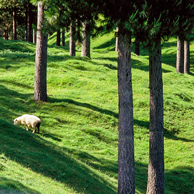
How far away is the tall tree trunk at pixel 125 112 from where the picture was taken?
32.9 feet

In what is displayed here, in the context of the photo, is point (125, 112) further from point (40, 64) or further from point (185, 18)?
point (40, 64)

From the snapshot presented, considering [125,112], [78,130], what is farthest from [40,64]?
[125,112]

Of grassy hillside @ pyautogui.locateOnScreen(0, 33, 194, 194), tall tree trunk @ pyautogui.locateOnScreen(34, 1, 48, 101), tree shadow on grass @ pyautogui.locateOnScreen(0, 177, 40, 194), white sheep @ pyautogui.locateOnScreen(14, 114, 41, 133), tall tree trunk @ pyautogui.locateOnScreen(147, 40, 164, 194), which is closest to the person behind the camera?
tree shadow on grass @ pyautogui.locateOnScreen(0, 177, 40, 194)

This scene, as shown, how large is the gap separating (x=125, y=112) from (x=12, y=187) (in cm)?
419

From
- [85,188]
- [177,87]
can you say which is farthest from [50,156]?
[177,87]

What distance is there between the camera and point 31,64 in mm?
26312

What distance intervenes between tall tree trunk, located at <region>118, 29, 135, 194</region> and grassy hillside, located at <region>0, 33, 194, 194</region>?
1479 mm

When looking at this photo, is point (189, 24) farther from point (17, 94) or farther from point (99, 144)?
point (17, 94)

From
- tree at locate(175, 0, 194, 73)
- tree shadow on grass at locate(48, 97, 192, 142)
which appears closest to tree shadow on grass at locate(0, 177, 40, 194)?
tree at locate(175, 0, 194, 73)

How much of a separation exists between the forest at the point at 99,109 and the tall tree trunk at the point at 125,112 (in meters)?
0.03

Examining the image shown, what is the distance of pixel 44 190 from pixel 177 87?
65.1 ft

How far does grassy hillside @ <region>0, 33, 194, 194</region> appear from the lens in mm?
10984

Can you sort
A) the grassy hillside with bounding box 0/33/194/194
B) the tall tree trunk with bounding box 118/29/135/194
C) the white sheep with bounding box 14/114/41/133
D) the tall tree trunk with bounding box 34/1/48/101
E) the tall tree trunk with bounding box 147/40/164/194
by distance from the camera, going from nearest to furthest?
the tall tree trunk with bounding box 118/29/135/194
the grassy hillside with bounding box 0/33/194/194
the tall tree trunk with bounding box 147/40/164/194
the white sheep with bounding box 14/114/41/133
the tall tree trunk with bounding box 34/1/48/101

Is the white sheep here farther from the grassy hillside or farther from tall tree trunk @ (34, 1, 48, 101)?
tall tree trunk @ (34, 1, 48, 101)
